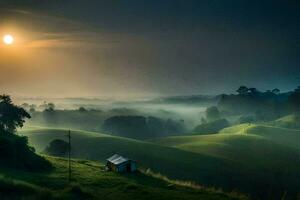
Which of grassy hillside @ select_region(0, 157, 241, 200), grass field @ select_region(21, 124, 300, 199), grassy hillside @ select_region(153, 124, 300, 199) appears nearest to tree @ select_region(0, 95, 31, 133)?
grass field @ select_region(21, 124, 300, 199)

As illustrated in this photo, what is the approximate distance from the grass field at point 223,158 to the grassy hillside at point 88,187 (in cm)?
2098

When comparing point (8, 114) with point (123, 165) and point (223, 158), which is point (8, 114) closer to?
point (123, 165)

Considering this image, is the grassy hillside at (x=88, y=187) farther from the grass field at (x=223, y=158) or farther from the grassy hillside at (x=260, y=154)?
the grassy hillside at (x=260, y=154)

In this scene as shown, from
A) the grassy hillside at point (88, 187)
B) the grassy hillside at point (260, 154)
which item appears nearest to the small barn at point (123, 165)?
the grassy hillside at point (88, 187)

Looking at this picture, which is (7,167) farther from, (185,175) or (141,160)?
(141,160)

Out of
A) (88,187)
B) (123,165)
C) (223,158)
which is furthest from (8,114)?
(223,158)

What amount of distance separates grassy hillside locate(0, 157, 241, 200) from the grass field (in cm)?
2098

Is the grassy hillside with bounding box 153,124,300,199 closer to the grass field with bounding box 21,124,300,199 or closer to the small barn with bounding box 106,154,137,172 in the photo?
the grass field with bounding box 21,124,300,199

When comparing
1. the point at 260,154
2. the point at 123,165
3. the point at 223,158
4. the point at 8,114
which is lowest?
the point at 223,158

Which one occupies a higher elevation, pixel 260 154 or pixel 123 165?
pixel 123 165

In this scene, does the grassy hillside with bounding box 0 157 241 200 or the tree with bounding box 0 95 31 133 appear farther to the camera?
the tree with bounding box 0 95 31 133

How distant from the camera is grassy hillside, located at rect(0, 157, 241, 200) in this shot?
6222 cm

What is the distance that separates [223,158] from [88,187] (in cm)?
7184

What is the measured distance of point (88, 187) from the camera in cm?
7294
